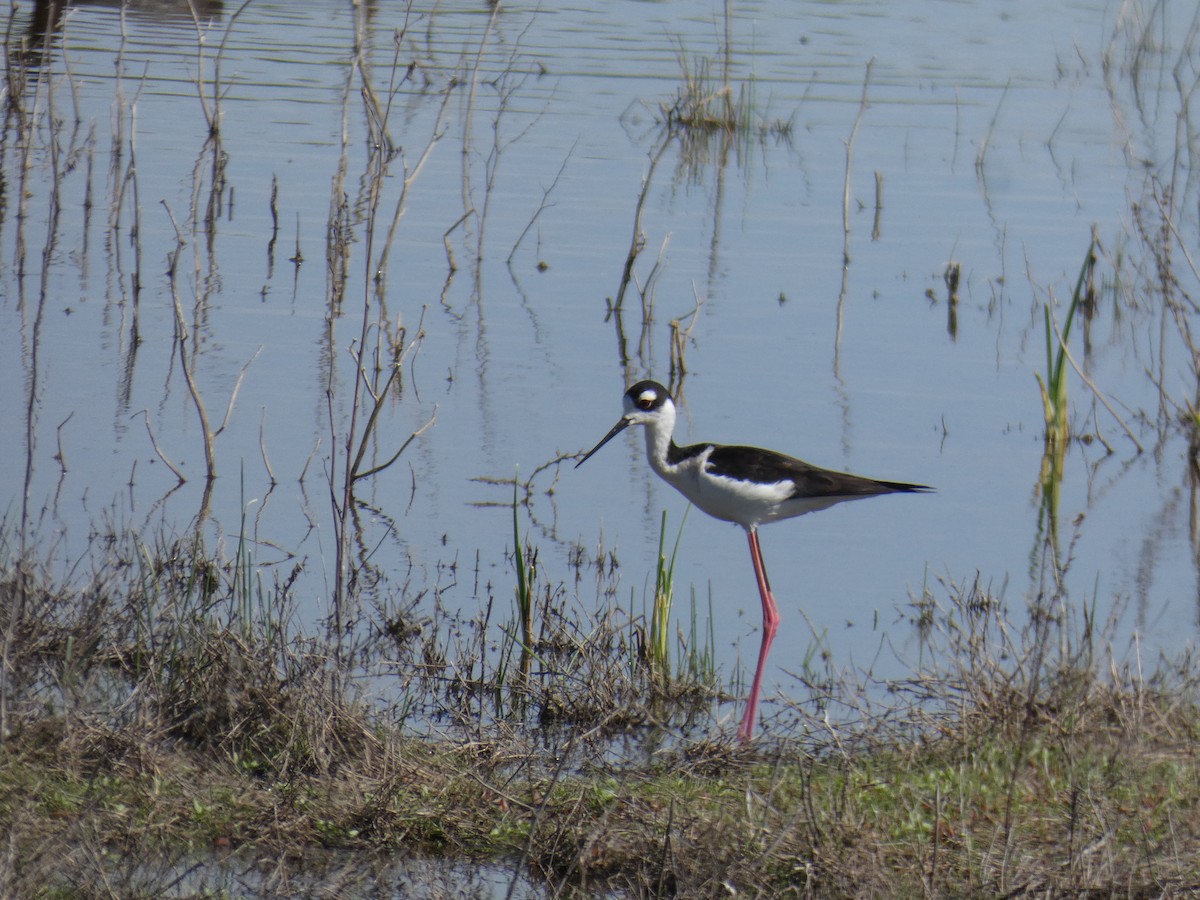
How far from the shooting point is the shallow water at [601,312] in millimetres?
7102

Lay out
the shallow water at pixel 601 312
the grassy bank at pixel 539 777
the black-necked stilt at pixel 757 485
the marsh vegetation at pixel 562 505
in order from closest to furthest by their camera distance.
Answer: the grassy bank at pixel 539 777, the marsh vegetation at pixel 562 505, the black-necked stilt at pixel 757 485, the shallow water at pixel 601 312

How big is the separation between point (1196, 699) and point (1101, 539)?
223 centimetres

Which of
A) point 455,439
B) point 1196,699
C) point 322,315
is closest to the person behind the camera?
point 1196,699

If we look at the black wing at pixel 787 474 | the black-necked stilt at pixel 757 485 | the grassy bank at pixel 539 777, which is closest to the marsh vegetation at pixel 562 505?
the grassy bank at pixel 539 777

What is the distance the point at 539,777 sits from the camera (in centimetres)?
469

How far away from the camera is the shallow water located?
280 inches

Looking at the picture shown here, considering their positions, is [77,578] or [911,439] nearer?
[77,578]

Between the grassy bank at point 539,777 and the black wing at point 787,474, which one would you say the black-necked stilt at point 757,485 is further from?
the grassy bank at point 539,777

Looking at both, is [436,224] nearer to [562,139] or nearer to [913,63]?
[562,139]

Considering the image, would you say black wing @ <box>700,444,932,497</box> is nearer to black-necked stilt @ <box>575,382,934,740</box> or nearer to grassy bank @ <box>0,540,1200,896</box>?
black-necked stilt @ <box>575,382,934,740</box>

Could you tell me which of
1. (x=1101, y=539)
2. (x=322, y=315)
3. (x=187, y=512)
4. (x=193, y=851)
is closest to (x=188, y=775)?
(x=193, y=851)

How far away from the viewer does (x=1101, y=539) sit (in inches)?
297

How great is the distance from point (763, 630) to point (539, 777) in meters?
1.87

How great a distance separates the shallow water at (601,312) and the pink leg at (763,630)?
0.10 metres
